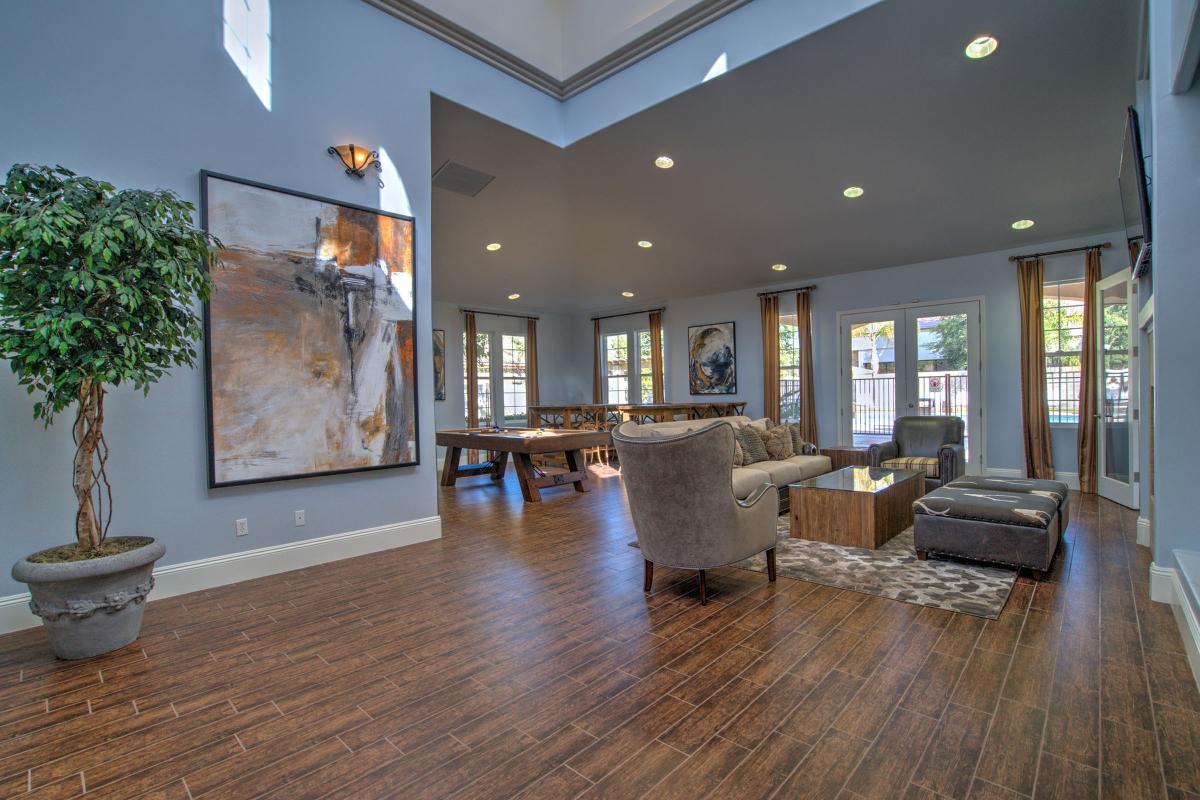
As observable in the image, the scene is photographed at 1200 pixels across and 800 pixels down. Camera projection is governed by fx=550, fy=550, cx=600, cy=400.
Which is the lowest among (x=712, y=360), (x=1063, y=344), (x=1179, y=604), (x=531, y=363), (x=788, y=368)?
(x=1179, y=604)

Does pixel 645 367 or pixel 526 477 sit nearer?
pixel 526 477

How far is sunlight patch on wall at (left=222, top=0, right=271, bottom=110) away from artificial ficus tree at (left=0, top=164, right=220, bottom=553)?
1341mm

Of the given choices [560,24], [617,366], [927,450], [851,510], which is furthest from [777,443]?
[617,366]

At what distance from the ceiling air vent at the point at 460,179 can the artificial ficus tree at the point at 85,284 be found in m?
2.83

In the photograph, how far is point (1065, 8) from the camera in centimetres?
298

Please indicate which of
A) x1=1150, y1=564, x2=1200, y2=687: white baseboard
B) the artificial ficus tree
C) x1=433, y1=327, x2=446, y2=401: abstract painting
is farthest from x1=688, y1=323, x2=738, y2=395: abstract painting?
the artificial ficus tree

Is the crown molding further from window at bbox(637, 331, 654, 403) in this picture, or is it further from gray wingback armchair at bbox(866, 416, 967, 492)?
window at bbox(637, 331, 654, 403)

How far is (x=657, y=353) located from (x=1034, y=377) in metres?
5.69

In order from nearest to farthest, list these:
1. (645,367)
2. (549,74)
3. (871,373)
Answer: (549,74), (871,373), (645,367)

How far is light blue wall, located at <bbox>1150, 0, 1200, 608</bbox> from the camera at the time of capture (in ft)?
8.50

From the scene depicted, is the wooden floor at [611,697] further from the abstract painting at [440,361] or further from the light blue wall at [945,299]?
the abstract painting at [440,361]

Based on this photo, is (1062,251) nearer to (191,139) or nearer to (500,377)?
(191,139)

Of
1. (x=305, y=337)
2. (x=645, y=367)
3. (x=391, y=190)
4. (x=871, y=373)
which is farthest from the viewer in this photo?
(x=645, y=367)

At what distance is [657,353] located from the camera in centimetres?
1047
